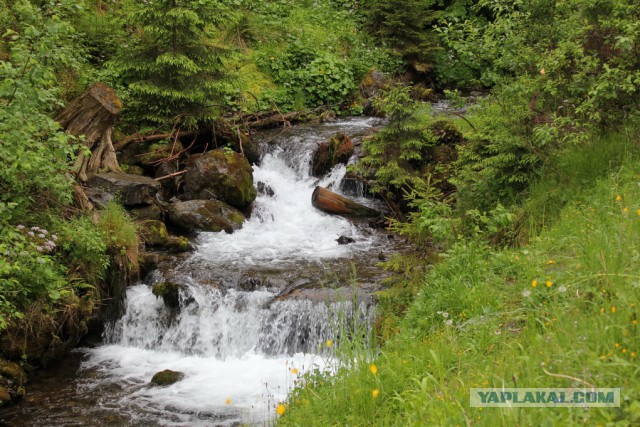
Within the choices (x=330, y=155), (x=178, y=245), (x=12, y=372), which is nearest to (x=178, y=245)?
(x=178, y=245)

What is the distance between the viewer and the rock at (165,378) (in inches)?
262

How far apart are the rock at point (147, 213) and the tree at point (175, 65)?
2.47 metres

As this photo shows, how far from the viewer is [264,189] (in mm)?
12297

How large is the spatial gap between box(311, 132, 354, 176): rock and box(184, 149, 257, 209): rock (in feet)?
6.32

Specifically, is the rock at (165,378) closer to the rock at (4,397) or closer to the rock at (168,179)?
the rock at (4,397)

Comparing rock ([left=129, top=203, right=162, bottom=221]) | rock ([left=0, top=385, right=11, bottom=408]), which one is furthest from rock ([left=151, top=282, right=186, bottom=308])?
rock ([left=0, top=385, right=11, bottom=408])

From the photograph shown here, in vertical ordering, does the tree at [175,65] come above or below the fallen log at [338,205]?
above

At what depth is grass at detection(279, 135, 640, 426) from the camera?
2.55m

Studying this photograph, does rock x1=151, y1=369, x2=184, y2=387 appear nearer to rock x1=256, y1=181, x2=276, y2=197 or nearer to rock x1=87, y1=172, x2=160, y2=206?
rock x1=87, y1=172, x2=160, y2=206

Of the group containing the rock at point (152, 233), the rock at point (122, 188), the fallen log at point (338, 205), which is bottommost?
the rock at point (152, 233)

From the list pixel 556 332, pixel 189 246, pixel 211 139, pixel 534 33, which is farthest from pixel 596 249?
pixel 211 139

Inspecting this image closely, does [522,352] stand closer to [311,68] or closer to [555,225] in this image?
[555,225]

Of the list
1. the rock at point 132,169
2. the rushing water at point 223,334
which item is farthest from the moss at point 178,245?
the rock at point 132,169

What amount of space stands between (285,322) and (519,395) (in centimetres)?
528
